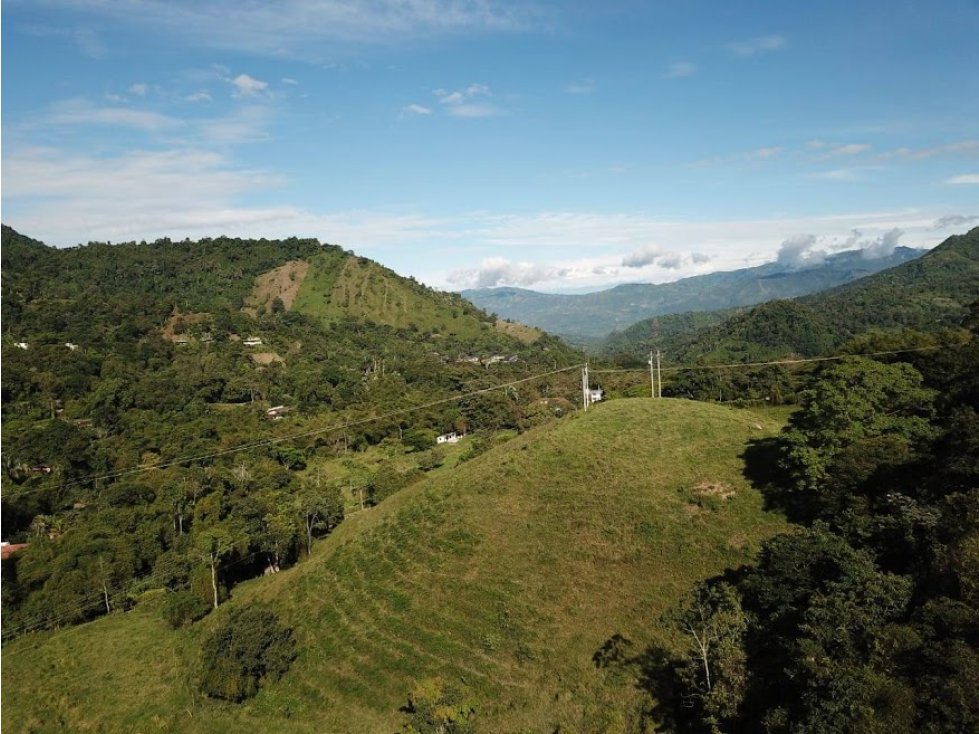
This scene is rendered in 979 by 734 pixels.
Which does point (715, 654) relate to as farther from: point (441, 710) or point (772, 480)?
point (772, 480)

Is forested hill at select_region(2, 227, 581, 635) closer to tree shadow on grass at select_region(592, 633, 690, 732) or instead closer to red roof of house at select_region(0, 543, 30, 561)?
red roof of house at select_region(0, 543, 30, 561)

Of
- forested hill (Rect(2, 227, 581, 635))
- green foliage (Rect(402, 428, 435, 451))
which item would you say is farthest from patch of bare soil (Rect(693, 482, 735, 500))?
green foliage (Rect(402, 428, 435, 451))

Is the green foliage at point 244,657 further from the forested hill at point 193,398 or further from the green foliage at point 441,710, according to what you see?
the forested hill at point 193,398

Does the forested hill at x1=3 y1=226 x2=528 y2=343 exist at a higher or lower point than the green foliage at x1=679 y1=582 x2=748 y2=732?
higher

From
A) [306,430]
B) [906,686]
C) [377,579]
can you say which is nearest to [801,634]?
[906,686]

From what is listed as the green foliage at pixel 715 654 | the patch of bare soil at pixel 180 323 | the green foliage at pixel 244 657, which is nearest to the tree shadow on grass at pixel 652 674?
the green foliage at pixel 715 654

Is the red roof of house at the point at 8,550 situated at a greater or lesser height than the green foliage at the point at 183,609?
greater
